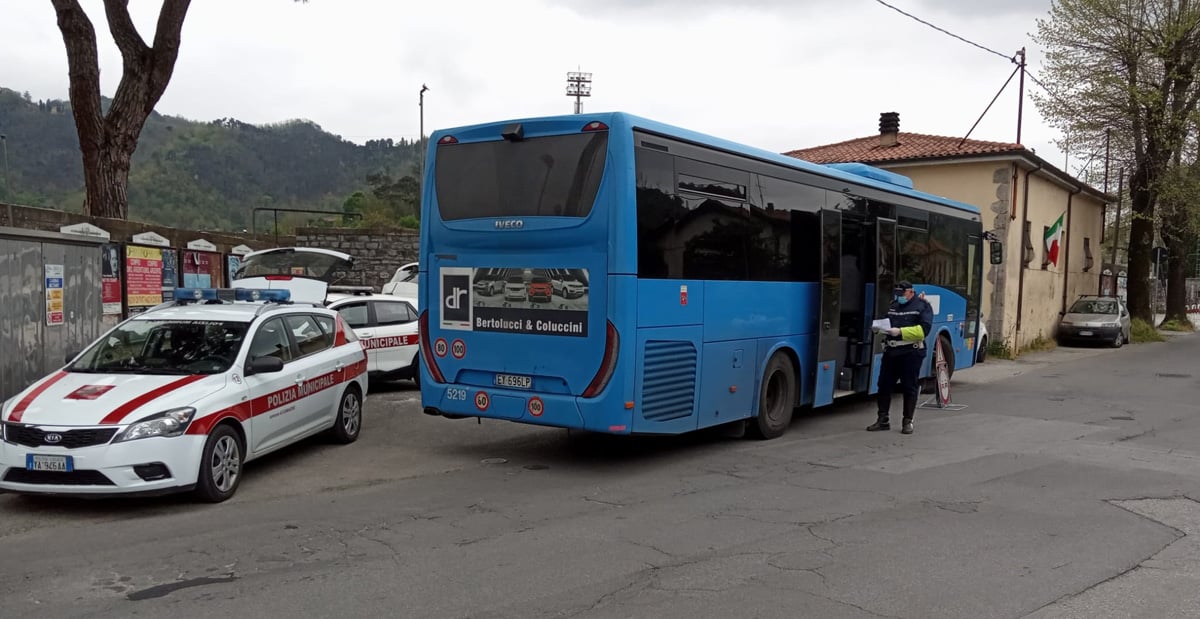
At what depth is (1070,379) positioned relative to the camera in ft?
57.5

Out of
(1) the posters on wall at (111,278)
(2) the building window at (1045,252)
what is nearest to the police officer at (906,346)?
(1) the posters on wall at (111,278)

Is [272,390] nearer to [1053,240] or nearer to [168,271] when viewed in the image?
[168,271]

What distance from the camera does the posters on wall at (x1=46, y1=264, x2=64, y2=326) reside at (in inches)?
409

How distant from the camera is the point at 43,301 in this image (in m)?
10.3

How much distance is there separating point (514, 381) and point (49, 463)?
385cm

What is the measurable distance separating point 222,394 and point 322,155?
70721mm

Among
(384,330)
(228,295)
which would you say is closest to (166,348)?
(228,295)

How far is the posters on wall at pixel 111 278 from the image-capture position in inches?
460

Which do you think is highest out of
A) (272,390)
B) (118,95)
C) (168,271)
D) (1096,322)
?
(118,95)

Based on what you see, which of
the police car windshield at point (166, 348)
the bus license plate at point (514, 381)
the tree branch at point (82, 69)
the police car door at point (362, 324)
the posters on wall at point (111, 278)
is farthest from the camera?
the police car door at point (362, 324)

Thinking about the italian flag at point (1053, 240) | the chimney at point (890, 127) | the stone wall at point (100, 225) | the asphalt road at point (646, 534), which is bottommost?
the asphalt road at point (646, 534)

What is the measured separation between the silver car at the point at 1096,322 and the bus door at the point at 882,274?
58.7 ft

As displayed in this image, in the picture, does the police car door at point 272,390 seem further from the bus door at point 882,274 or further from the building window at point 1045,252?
the building window at point 1045,252

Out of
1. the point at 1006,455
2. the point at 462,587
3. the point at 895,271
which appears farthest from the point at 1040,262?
the point at 462,587
